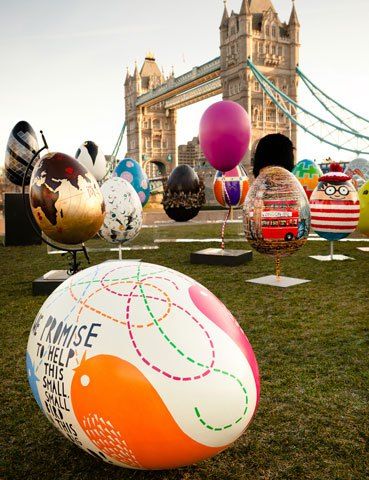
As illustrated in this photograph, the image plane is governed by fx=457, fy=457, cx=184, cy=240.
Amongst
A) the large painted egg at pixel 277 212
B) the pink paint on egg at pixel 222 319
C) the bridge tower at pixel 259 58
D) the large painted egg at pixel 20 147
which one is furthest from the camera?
the bridge tower at pixel 259 58

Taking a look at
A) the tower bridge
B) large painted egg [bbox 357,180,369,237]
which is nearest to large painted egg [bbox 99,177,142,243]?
large painted egg [bbox 357,180,369,237]

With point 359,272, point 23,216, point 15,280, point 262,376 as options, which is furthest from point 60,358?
point 23,216

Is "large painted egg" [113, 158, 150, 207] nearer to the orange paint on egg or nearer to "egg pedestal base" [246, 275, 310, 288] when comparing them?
"egg pedestal base" [246, 275, 310, 288]

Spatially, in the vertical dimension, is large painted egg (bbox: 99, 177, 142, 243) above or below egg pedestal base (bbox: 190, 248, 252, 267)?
above

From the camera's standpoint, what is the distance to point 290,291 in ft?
23.1

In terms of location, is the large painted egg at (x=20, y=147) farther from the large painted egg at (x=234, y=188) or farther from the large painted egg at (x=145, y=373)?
the large painted egg at (x=145, y=373)

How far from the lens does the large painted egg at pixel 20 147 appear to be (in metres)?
12.4

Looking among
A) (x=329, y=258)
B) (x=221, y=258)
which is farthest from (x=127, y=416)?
(x=329, y=258)

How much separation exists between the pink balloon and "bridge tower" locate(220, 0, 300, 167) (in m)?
46.6

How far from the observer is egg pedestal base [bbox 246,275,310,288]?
293 inches

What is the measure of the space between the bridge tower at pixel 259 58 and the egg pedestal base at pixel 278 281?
158 ft

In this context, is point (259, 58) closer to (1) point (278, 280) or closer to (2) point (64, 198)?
(1) point (278, 280)

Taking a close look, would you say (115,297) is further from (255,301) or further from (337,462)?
(255,301)

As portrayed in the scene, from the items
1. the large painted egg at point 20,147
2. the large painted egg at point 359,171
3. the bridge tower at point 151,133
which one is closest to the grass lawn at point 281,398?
the large painted egg at point 20,147
